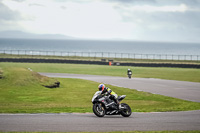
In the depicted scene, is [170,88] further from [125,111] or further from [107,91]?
[107,91]

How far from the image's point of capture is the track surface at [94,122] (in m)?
12.3

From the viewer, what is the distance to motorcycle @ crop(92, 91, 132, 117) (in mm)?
14762

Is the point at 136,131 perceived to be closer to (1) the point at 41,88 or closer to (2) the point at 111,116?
(2) the point at 111,116

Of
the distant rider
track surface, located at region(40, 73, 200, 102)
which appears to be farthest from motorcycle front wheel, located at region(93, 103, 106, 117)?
track surface, located at region(40, 73, 200, 102)

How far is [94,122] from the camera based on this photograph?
13.6 metres

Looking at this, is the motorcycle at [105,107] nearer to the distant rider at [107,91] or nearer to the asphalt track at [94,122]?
the distant rider at [107,91]

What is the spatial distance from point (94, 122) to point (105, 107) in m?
1.41

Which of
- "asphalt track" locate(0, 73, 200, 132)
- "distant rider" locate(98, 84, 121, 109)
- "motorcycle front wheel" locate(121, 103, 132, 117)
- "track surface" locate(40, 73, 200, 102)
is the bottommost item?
"track surface" locate(40, 73, 200, 102)

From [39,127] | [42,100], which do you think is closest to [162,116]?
[39,127]

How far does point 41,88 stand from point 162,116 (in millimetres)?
14984

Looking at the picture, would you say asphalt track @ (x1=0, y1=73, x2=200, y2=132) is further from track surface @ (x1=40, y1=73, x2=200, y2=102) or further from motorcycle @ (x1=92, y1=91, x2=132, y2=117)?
track surface @ (x1=40, y1=73, x2=200, y2=102)

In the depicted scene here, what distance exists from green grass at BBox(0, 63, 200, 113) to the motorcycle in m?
3.25

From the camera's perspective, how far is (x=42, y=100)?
896 inches

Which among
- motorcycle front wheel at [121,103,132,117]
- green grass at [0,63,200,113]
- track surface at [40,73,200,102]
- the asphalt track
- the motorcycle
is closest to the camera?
the asphalt track
